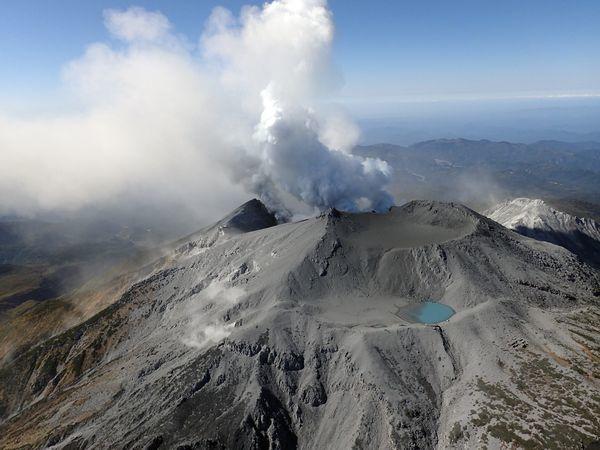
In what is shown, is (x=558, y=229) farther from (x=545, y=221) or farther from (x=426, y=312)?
(x=426, y=312)

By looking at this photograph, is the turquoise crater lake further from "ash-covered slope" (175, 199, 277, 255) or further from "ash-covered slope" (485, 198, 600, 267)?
"ash-covered slope" (485, 198, 600, 267)

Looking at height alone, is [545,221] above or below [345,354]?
below

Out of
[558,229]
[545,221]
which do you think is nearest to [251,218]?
[545,221]

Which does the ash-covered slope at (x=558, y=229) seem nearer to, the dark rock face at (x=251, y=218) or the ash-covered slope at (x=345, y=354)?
the ash-covered slope at (x=345, y=354)

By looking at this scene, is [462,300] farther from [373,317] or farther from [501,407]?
[501,407]

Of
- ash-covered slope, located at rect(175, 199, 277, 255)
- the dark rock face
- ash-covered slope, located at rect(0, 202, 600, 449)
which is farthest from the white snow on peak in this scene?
ash-covered slope, located at rect(175, 199, 277, 255)
